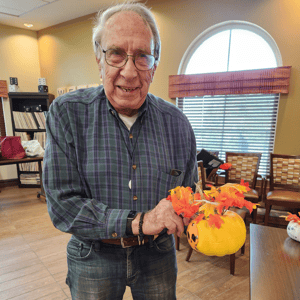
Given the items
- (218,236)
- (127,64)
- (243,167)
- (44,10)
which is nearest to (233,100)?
(243,167)

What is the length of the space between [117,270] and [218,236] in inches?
16.0

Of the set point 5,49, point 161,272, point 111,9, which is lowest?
point 161,272

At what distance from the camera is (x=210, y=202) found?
→ 65cm

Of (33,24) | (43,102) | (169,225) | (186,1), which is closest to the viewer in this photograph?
(169,225)

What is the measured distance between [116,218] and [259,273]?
77cm

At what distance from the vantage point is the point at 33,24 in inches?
187

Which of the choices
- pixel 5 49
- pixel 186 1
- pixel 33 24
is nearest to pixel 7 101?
pixel 5 49

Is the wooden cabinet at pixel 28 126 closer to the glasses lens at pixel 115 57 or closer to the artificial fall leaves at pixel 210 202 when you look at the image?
the glasses lens at pixel 115 57

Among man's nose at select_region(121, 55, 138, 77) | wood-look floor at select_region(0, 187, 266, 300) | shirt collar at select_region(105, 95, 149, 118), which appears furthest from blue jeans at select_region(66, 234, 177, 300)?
wood-look floor at select_region(0, 187, 266, 300)

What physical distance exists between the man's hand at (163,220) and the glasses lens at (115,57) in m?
0.49

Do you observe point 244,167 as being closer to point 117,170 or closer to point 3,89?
point 117,170

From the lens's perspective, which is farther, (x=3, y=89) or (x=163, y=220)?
(x=3, y=89)

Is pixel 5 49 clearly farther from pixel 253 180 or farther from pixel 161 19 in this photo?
pixel 253 180

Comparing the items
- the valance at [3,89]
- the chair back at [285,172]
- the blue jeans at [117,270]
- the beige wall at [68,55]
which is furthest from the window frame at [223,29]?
the valance at [3,89]
